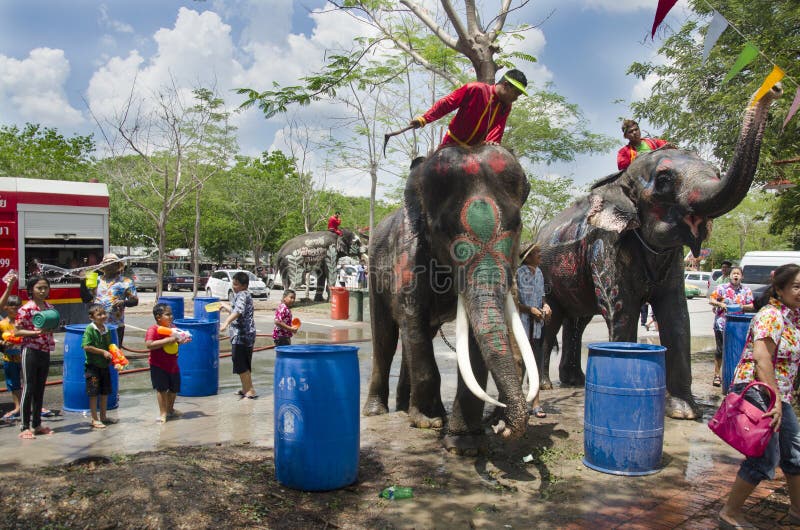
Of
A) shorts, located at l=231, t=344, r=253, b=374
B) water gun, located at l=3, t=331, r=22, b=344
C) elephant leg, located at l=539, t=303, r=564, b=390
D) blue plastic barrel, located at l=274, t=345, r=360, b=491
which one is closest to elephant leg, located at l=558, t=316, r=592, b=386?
elephant leg, located at l=539, t=303, r=564, b=390

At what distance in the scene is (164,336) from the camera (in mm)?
6801

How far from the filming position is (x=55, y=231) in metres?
13.7

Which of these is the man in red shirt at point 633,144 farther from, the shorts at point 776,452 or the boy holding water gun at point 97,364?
the boy holding water gun at point 97,364

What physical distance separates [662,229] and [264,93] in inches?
253

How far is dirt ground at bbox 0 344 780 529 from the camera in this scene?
3.96 meters

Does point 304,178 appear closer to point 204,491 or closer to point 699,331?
point 699,331

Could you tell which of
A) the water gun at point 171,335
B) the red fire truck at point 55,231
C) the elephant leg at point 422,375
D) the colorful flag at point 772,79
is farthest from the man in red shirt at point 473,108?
the red fire truck at point 55,231

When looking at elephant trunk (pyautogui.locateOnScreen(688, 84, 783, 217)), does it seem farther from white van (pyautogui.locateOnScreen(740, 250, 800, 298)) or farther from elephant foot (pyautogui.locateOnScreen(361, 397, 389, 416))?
white van (pyautogui.locateOnScreen(740, 250, 800, 298))

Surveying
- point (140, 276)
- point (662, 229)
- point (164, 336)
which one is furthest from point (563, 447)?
point (140, 276)

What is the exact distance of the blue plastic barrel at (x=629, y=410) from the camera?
494 centimetres

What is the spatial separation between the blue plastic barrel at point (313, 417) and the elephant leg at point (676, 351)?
4.03m

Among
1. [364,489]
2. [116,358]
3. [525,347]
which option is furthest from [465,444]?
[116,358]

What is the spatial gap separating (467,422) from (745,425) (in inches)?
87.7

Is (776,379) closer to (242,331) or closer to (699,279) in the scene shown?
(242,331)
